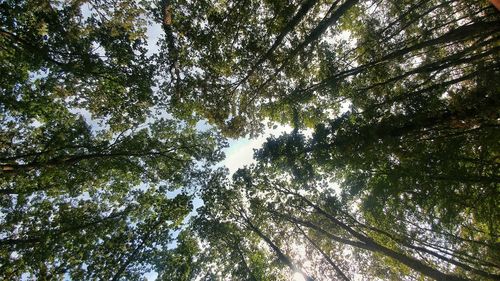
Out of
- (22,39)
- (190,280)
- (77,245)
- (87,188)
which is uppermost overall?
(22,39)

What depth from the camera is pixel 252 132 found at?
13.0m

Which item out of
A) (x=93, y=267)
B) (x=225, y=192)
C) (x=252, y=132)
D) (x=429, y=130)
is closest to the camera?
(x=429, y=130)

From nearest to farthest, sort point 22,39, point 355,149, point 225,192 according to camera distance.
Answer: point 355,149
point 22,39
point 225,192

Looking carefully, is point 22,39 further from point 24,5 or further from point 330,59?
point 330,59

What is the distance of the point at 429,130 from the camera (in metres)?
8.48

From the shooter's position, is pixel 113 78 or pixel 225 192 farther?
pixel 225 192

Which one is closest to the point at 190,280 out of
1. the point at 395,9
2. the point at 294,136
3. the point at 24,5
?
the point at 294,136

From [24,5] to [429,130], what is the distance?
43.0 feet

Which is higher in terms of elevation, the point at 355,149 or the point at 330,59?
the point at 330,59

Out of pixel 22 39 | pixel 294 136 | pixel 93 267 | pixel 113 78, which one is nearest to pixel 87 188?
pixel 93 267

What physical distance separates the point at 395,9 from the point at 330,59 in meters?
2.88

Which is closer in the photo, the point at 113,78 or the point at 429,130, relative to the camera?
the point at 429,130

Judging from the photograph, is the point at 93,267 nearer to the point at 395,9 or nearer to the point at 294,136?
the point at 294,136

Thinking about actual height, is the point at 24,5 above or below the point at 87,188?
above
